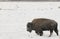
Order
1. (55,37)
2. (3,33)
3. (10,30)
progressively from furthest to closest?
1. (10,30)
2. (3,33)
3. (55,37)

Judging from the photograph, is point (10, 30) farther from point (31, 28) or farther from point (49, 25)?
point (49, 25)

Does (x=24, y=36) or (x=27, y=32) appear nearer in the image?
(x=24, y=36)

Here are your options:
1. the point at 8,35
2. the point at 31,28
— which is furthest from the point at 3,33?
the point at 31,28

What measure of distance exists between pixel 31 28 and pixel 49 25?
679 mm

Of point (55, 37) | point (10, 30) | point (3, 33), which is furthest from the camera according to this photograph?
point (10, 30)

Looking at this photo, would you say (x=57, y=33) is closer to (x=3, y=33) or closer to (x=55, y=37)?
(x=55, y=37)

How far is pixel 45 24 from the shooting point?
8.98 meters

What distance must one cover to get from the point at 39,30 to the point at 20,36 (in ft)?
2.05

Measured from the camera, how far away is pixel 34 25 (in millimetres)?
9219

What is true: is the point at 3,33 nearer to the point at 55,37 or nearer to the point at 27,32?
the point at 27,32

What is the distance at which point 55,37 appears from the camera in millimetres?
8875

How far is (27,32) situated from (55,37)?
131cm

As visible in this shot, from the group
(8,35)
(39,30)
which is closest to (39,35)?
(39,30)

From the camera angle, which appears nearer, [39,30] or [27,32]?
[39,30]
